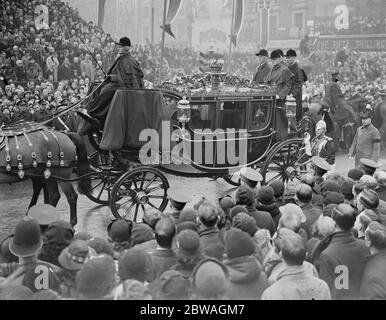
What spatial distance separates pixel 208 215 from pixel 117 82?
382 centimetres

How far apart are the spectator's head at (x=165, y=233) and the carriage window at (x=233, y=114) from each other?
15.0 feet

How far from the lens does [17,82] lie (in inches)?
555

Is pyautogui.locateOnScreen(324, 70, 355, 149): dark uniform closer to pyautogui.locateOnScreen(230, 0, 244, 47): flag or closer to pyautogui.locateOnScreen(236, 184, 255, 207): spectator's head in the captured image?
pyautogui.locateOnScreen(230, 0, 244, 47): flag

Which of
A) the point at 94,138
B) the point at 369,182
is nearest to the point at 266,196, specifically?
the point at 369,182

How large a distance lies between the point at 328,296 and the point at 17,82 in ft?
39.0

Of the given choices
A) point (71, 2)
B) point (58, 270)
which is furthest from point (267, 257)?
point (71, 2)

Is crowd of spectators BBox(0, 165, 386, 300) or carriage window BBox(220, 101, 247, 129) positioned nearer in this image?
crowd of spectators BBox(0, 165, 386, 300)

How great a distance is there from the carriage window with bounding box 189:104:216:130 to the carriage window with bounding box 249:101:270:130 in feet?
2.40

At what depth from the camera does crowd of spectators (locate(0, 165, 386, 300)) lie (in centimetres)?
346

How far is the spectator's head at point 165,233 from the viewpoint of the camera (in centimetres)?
412

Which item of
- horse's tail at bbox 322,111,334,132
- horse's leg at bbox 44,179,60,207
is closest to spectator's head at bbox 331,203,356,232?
horse's leg at bbox 44,179,60,207

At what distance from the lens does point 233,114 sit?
8.73 m

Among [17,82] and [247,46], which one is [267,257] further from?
[247,46]
